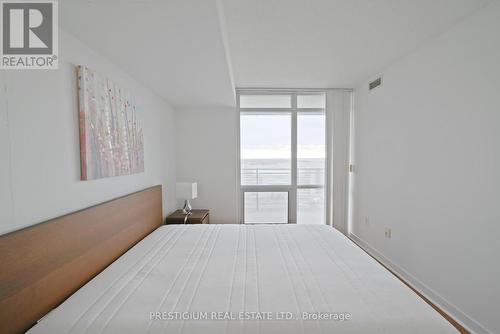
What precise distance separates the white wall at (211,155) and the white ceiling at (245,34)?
787mm

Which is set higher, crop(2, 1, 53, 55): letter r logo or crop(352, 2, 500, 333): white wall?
crop(2, 1, 53, 55): letter r logo

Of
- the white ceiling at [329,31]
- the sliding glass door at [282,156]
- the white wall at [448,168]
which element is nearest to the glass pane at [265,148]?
the sliding glass door at [282,156]

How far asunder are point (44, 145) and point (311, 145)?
10.9 feet

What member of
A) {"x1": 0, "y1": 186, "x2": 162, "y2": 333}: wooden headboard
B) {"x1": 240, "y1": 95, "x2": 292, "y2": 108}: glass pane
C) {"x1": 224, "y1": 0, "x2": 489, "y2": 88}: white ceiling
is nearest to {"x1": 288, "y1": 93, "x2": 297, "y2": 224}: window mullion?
{"x1": 240, "y1": 95, "x2": 292, "y2": 108}: glass pane

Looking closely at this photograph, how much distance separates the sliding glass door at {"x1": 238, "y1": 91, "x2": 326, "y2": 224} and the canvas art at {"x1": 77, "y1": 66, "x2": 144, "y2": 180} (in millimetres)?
1923

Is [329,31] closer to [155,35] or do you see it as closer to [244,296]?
[155,35]

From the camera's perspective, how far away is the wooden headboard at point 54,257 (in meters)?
0.91

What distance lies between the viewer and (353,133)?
352 cm

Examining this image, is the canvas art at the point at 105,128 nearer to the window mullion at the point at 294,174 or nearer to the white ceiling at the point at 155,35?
the white ceiling at the point at 155,35

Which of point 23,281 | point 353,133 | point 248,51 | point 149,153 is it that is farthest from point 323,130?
point 23,281

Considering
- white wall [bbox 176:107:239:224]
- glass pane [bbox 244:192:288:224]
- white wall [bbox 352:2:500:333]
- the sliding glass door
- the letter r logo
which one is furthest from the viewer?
glass pane [bbox 244:192:288:224]

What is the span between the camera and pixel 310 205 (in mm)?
3727

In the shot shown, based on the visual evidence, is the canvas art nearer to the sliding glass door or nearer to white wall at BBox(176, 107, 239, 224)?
white wall at BBox(176, 107, 239, 224)

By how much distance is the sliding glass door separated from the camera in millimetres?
3641
